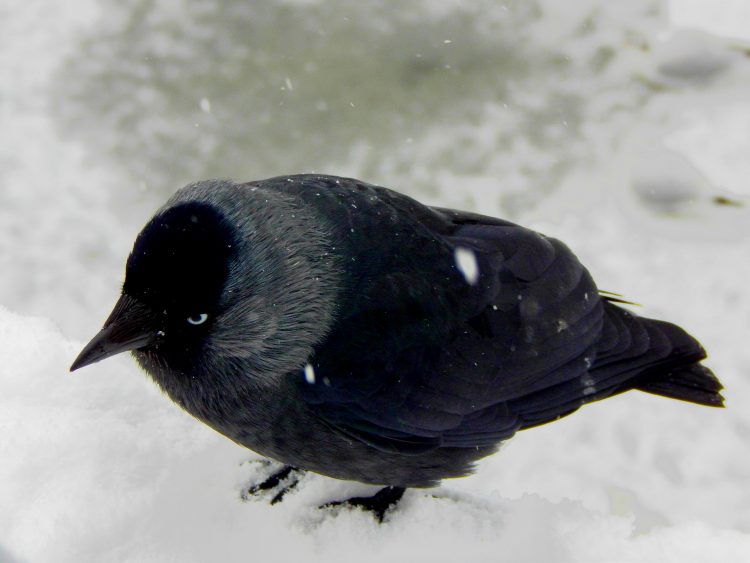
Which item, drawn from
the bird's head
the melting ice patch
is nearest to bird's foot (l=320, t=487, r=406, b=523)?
the bird's head

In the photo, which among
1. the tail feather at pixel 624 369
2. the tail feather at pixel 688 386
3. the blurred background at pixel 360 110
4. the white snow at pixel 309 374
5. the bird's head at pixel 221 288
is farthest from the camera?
the blurred background at pixel 360 110

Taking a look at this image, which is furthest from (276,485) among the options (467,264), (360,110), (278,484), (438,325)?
(360,110)

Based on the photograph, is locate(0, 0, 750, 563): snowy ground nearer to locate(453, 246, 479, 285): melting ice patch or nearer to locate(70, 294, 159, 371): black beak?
locate(70, 294, 159, 371): black beak

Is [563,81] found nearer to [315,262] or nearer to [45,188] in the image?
[45,188]

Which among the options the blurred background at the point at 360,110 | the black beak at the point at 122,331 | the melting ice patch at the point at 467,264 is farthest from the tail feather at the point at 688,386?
the blurred background at the point at 360,110

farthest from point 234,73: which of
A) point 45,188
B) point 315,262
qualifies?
point 315,262

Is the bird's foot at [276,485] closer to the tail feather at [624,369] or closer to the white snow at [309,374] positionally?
Answer: the white snow at [309,374]
